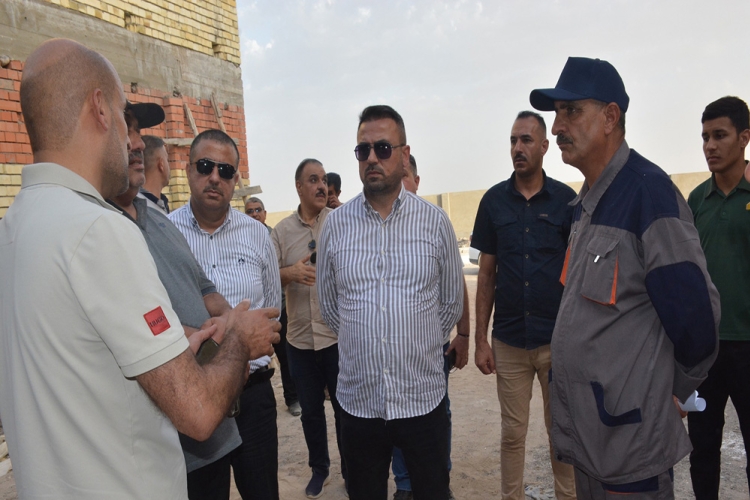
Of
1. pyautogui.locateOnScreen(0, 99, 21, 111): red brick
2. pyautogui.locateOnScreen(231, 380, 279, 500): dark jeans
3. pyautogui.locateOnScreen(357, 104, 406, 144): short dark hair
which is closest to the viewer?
pyautogui.locateOnScreen(231, 380, 279, 500): dark jeans


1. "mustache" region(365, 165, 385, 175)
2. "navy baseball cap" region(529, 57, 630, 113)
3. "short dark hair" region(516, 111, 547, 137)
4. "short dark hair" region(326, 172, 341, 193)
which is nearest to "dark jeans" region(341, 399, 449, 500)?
"mustache" region(365, 165, 385, 175)

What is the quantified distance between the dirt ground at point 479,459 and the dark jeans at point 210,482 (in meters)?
1.66

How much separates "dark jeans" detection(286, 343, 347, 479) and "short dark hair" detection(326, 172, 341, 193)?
222 centimetres

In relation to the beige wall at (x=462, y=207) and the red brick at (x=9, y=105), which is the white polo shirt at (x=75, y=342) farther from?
the beige wall at (x=462, y=207)

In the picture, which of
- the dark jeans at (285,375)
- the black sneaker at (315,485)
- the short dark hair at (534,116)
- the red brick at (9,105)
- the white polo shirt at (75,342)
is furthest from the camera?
the dark jeans at (285,375)

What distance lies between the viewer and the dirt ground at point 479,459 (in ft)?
13.0

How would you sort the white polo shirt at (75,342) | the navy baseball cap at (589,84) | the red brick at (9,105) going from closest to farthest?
the white polo shirt at (75,342)
the navy baseball cap at (589,84)
the red brick at (9,105)

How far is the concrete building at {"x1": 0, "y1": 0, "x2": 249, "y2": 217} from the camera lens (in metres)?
5.88

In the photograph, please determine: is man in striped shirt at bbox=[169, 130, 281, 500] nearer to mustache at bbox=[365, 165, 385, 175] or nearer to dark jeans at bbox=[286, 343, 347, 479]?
mustache at bbox=[365, 165, 385, 175]

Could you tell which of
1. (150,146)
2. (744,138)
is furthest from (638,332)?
(150,146)

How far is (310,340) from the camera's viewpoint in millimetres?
4258

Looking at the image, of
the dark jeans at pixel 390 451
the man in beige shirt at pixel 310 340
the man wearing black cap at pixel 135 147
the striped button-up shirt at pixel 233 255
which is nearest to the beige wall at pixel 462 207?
the man in beige shirt at pixel 310 340

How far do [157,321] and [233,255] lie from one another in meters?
1.84

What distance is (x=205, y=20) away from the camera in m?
8.78
